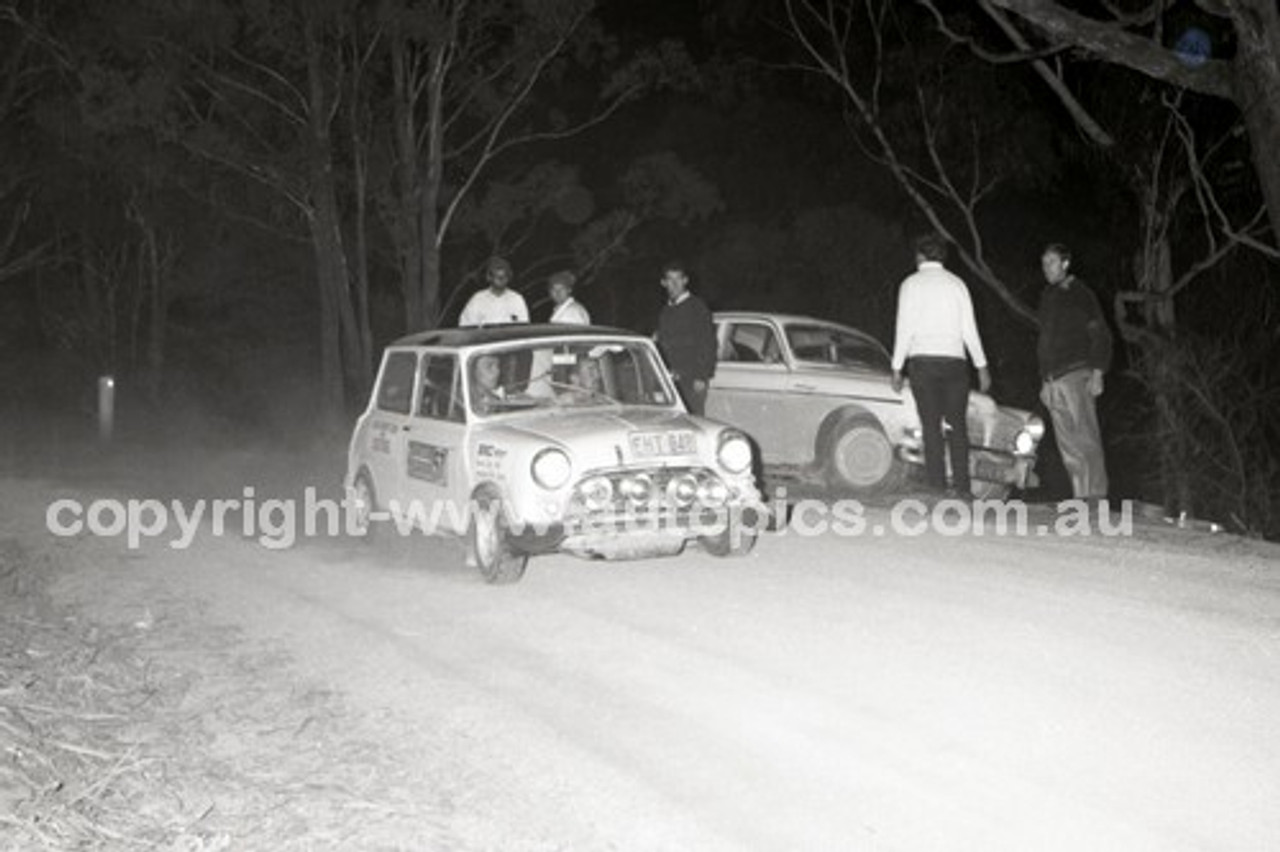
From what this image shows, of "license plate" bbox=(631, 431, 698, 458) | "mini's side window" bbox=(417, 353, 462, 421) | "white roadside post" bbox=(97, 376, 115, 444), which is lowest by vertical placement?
"license plate" bbox=(631, 431, 698, 458)

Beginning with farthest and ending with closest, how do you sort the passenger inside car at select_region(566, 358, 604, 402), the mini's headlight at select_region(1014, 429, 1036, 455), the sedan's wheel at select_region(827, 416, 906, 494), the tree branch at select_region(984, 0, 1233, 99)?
the sedan's wheel at select_region(827, 416, 906, 494), the mini's headlight at select_region(1014, 429, 1036, 455), the tree branch at select_region(984, 0, 1233, 99), the passenger inside car at select_region(566, 358, 604, 402)

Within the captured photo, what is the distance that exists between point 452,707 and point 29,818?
6.75 ft

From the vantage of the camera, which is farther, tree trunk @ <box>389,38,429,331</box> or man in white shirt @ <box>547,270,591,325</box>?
tree trunk @ <box>389,38,429,331</box>

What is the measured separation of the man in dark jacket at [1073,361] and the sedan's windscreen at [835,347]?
8.47ft

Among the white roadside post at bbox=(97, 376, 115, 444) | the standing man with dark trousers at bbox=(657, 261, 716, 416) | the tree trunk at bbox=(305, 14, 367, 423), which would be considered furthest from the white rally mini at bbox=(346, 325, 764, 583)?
the tree trunk at bbox=(305, 14, 367, 423)

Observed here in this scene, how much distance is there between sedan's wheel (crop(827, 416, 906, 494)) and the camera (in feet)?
45.7

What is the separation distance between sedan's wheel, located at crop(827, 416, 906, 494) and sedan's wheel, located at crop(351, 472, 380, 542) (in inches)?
176

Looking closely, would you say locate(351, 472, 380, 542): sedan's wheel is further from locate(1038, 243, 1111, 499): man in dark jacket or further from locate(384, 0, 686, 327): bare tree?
locate(384, 0, 686, 327): bare tree

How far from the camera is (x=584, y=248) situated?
29.2m

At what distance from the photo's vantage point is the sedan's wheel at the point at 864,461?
45.7ft

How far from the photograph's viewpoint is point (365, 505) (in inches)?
465

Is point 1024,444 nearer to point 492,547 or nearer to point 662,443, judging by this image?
point 662,443

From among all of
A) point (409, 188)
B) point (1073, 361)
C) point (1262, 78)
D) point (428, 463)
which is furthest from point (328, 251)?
point (1262, 78)

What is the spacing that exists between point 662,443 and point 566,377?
4.98 ft
